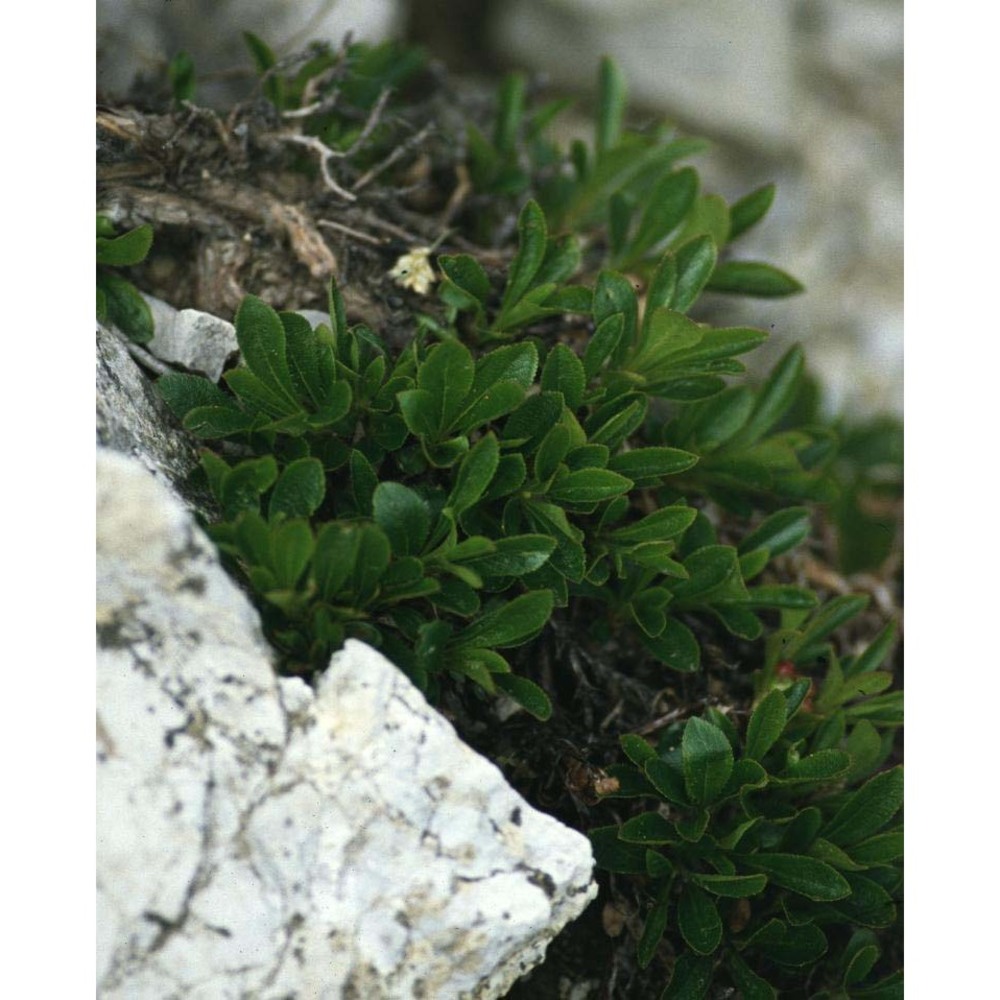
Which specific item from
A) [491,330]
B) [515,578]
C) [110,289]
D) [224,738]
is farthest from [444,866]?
[110,289]

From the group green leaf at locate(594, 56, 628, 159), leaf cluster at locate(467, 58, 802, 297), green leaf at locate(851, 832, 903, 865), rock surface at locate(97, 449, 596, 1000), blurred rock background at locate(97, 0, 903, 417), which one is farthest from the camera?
blurred rock background at locate(97, 0, 903, 417)

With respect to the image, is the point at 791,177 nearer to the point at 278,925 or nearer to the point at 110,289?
the point at 110,289

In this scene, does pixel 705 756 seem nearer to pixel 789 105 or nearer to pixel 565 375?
pixel 565 375

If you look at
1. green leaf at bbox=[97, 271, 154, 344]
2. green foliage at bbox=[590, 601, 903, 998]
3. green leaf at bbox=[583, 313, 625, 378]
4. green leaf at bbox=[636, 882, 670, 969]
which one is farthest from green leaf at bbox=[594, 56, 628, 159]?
green leaf at bbox=[636, 882, 670, 969]

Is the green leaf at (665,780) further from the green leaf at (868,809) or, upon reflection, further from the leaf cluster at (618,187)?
the leaf cluster at (618,187)

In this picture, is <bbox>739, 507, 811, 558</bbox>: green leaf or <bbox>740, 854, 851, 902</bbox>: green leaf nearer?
<bbox>740, 854, 851, 902</bbox>: green leaf

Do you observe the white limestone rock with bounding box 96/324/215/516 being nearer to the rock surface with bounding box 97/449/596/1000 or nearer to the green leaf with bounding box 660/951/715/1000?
the rock surface with bounding box 97/449/596/1000

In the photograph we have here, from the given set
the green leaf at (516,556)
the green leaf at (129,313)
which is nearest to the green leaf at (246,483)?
the green leaf at (516,556)
